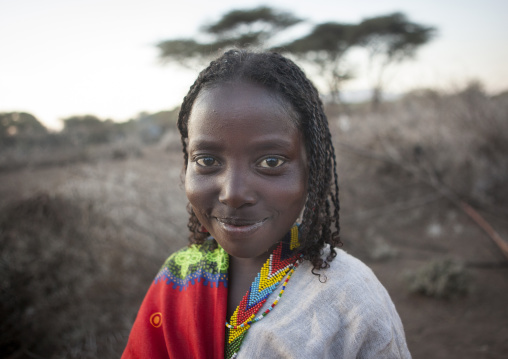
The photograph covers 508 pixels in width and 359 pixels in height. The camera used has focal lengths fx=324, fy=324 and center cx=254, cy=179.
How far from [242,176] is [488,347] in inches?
129

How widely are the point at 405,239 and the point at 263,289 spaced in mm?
5185

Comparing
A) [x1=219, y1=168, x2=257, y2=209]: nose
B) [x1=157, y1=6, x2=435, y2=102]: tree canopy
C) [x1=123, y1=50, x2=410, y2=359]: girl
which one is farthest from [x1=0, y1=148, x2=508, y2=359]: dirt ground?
[x1=157, y1=6, x2=435, y2=102]: tree canopy

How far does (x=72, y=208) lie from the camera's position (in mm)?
3521

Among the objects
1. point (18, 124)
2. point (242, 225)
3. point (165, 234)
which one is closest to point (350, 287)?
point (242, 225)

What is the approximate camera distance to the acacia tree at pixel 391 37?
16.8m

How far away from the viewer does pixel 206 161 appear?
1077mm

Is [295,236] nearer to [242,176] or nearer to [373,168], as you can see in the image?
[242,176]

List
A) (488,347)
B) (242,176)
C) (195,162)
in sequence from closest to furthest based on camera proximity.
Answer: (242,176) → (195,162) → (488,347)

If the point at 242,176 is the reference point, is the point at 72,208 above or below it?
below

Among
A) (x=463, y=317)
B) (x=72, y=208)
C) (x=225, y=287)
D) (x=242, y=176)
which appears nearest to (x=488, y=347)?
(x=463, y=317)

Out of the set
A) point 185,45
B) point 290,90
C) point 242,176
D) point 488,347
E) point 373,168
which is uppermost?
point 185,45

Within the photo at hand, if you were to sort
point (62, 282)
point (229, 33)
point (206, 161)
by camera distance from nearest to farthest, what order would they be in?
point (206, 161)
point (62, 282)
point (229, 33)

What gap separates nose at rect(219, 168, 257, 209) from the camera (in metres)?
0.97

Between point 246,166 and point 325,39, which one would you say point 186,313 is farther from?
point 325,39
